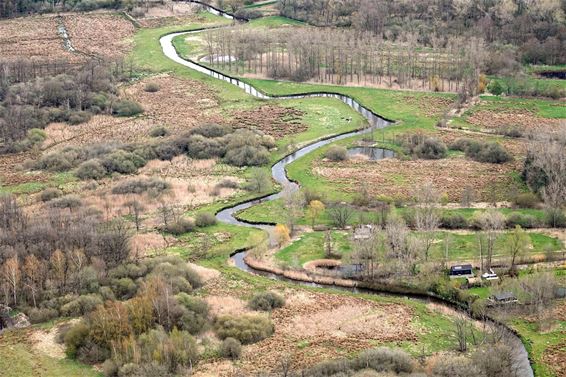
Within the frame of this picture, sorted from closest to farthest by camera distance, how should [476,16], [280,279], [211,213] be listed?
[280,279], [211,213], [476,16]

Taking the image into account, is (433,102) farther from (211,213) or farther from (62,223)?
(62,223)

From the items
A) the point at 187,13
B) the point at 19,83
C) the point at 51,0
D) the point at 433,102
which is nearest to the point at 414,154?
the point at 433,102

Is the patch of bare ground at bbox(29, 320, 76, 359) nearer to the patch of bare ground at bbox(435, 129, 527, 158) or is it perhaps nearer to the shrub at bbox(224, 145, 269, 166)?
the shrub at bbox(224, 145, 269, 166)

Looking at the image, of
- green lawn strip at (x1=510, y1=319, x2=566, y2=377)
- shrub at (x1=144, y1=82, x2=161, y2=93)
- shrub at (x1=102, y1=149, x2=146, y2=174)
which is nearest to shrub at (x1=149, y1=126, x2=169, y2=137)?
shrub at (x1=102, y1=149, x2=146, y2=174)

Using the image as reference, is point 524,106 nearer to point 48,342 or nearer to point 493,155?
point 493,155

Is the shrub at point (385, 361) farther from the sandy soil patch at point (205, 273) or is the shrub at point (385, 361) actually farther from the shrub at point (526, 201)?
the shrub at point (526, 201)

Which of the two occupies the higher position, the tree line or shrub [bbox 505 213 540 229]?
the tree line
